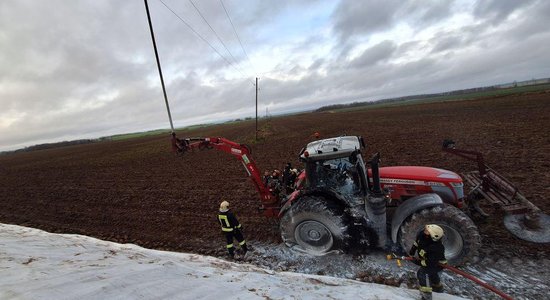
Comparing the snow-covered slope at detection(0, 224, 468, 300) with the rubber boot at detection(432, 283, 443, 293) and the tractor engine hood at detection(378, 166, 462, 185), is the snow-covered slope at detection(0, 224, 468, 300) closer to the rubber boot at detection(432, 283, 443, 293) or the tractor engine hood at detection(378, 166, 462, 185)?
the rubber boot at detection(432, 283, 443, 293)

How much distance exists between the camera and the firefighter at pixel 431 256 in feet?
11.5

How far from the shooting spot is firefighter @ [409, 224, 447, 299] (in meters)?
3.50

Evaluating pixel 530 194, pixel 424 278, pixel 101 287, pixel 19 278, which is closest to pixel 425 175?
pixel 424 278

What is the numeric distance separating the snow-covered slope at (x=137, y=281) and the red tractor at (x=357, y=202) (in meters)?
1.00

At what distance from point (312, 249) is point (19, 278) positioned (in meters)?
4.16

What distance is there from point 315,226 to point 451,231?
220 centimetres

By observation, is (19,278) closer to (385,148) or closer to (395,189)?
(395,189)

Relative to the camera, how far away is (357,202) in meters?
4.82

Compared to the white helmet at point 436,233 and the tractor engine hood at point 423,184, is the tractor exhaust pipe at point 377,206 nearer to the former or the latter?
the tractor engine hood at point 423,184

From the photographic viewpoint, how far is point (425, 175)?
500cm

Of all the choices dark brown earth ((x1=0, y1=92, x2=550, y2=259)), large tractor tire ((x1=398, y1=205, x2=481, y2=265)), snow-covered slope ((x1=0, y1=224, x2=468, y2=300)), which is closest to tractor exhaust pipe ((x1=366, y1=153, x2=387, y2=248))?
large tractor tire ((x1=398, y1=205, x2=481, y2=265))

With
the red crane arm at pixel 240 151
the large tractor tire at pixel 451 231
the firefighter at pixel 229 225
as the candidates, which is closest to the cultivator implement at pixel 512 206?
the large tractor tire at pixel 451 231

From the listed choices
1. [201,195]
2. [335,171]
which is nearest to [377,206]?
[335,171]

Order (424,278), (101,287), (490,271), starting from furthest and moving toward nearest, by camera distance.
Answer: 1. (490,271)
2. (424,278)
3. (101,287)
